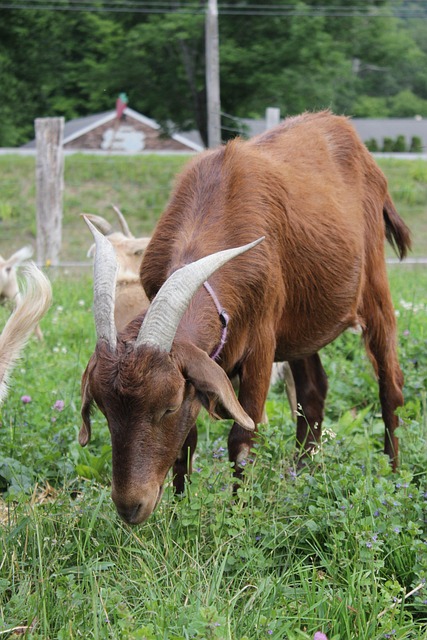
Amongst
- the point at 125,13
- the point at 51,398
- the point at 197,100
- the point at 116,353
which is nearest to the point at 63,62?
the point at 125,13

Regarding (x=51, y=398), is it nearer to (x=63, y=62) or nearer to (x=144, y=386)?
(x=144, y=386)

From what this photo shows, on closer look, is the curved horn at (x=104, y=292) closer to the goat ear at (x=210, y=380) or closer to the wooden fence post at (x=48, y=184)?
the goat ear at (x=210, y=380)

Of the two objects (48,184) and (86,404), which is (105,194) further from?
(86,404)

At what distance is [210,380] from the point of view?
3365 mm

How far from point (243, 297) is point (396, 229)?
1979mm

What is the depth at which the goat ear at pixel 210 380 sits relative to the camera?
3363mm

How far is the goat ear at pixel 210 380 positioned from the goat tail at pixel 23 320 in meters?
0.62

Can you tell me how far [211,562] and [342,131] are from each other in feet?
9.09

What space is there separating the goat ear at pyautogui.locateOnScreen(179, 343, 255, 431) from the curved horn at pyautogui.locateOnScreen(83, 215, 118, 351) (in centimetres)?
29

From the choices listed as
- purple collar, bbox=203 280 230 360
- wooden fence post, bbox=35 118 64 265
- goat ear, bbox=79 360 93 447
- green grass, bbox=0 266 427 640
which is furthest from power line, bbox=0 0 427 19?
goat ear, bbox=79 360 93 447

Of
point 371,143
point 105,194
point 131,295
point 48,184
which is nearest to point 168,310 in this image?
point 131,295

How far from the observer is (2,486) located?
4465 millimetres

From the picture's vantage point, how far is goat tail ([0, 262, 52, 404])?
142 inches

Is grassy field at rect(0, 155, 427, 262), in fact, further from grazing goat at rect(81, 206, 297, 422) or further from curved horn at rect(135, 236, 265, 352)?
curved horn at rect(135, 236, 265, 352)
